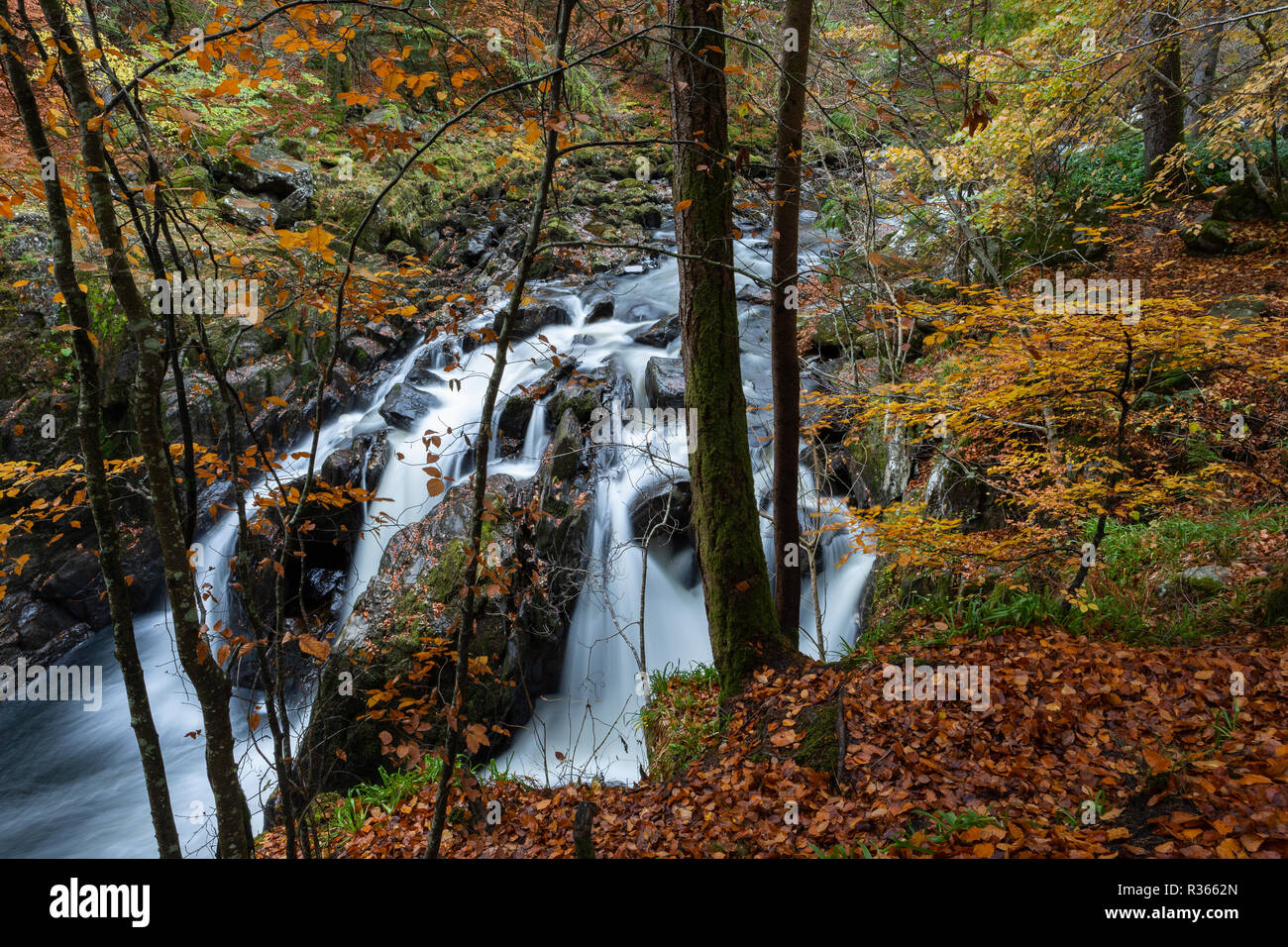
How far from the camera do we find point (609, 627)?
821 centimetres

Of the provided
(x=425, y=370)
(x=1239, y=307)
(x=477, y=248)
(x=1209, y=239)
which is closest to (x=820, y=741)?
(x=1239, y=307)

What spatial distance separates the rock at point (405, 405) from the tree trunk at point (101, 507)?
808 centimetres

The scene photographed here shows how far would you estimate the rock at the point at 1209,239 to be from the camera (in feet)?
25.9

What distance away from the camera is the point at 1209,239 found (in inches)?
314

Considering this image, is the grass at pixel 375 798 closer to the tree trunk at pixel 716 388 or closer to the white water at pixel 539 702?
the white water at pixel 539 702

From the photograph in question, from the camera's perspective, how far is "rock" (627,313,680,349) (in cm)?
1143

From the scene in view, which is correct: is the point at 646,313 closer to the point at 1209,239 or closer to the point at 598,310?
the point at 598,310

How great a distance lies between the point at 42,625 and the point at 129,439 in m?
3.17

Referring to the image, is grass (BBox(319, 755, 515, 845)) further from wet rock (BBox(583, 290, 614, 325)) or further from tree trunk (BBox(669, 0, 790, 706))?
wet rock (BBox(583, 290, 614, 325))

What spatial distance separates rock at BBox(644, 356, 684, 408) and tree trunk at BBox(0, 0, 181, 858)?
7362 mm

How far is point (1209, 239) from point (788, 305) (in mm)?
7649

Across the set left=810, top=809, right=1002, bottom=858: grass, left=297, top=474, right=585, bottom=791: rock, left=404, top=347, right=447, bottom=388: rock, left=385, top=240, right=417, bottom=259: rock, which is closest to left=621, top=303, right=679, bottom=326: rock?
left=404, top=347, right=447, bottom=388: rock

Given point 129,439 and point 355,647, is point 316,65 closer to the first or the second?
point 129,439
